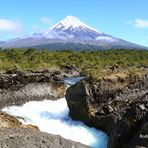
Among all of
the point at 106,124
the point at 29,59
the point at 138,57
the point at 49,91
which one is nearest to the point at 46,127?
the point at 106,124

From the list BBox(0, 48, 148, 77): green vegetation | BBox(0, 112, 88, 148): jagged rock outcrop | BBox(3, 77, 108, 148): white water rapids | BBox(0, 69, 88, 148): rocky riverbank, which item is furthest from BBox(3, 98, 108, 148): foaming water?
BBox(0, 48, 148, 77): green vegetation

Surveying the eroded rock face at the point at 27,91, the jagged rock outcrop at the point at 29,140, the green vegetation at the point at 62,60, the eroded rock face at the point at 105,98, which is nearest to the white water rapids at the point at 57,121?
the eroded rock face at the point at 105,98

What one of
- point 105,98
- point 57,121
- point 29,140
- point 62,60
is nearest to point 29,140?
point 29,140

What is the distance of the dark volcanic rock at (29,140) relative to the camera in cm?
1526

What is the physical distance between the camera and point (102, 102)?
30750 millimetres

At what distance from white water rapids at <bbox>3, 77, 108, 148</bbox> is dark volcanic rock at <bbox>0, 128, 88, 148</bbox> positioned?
21.9 feet

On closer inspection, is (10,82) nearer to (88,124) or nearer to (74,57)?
(88,124)

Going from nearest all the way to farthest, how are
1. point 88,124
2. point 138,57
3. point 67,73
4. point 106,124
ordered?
point 106,124
point 88,124
point 67,73
point 138,57

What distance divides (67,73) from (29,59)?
1760 centimetres

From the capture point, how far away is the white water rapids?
25.0 meters

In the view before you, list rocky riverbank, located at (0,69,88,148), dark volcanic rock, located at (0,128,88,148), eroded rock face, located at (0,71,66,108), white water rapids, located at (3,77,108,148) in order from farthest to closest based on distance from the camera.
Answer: eroded rock face, located at (0,71,66,108), white water rapids, located at (3,77,108,148), rocky riverbank, located at (0,69,88,148), dark volcanic rock, located at (0,128,88,148)

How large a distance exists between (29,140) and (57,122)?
15.4 meters

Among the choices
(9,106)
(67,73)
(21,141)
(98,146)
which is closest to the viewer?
(21,141)

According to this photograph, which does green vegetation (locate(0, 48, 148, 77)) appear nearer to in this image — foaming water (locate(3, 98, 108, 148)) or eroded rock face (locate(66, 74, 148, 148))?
foaming water (locate(3, 98, 108, 148))
